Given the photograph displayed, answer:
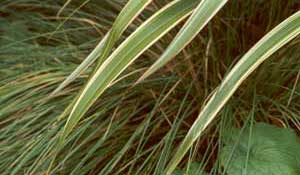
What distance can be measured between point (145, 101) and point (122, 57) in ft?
1.49

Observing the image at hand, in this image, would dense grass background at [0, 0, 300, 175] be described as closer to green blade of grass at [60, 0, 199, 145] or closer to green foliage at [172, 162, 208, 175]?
green foliage at [172, 162, 208, 175]

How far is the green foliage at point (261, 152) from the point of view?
1299 mm

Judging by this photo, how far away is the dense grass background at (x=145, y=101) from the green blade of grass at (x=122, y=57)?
0.28 meters

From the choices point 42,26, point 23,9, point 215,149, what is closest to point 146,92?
point 215,149

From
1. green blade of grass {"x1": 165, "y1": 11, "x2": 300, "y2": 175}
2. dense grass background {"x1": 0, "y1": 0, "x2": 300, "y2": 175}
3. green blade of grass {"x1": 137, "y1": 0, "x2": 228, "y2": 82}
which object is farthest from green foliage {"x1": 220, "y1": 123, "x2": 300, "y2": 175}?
green blade of grass {"x1": 137, "y1": 0, "x2": 228, "y2": 82}

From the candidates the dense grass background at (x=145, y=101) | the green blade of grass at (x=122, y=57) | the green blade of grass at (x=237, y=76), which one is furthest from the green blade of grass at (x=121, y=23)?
the dense grass background at (x=145, y=101)

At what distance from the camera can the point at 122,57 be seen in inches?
45.1

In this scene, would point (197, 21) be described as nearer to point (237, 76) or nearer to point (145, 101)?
point (237, 76)

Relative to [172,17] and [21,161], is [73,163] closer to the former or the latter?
[21,161]

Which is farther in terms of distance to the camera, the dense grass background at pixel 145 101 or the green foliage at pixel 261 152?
the dense grass background at pixel 145 101

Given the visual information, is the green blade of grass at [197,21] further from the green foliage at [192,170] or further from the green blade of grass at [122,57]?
the green foliage at [192,170]

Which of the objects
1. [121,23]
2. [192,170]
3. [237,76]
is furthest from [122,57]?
[192,170]

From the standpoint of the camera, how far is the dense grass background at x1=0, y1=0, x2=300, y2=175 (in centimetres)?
144

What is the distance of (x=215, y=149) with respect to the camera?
1.48m
